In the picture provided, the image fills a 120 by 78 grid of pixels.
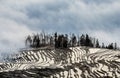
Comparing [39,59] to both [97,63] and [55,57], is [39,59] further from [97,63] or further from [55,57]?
[97,63]

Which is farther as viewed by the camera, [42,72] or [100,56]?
[100,56]

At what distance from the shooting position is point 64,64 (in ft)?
448

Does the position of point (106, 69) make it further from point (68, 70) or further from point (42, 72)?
point (42, 72)

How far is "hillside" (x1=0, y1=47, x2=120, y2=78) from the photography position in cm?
11694

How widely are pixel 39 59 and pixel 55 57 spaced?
7429 millimetres

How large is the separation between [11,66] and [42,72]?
27.6 meters

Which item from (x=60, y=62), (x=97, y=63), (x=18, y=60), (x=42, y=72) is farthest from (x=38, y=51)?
(x=42, y=72)

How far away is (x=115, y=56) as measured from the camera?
151875mm

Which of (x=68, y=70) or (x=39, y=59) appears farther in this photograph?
(x=39, y=59)

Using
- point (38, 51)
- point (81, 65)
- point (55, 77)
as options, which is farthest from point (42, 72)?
point (38, 51)

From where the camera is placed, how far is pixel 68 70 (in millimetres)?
123250

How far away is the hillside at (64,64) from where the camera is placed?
4604 inches

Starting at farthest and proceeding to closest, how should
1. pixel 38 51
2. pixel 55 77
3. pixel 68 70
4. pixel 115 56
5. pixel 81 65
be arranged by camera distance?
pixel 38 51 < pixel 115 56 < pixel 81 65 < pixel 68 70 < pixel 55 77

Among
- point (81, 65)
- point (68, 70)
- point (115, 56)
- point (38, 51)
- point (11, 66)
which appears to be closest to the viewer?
point (68, 70)
